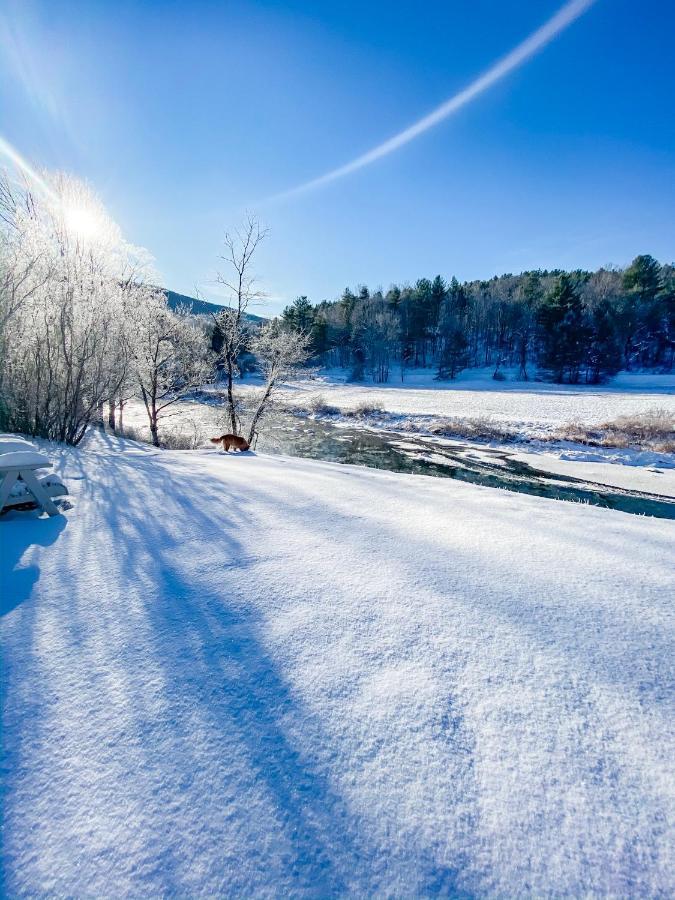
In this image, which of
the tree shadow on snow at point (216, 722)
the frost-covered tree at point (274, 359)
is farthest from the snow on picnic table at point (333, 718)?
the frost-covered tree at point (274, 359)

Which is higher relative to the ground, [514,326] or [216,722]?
[514,326]

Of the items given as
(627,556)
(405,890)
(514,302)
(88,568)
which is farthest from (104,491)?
(514,302)

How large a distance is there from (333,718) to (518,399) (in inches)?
1190

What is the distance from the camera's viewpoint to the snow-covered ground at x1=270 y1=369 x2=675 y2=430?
71.5 feet

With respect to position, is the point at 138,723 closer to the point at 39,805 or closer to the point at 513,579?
the point at 39,805

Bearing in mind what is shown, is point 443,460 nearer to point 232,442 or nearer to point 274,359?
point 274,359

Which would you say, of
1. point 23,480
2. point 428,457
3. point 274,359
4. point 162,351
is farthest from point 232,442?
point 162,351

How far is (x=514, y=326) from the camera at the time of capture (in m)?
47.8

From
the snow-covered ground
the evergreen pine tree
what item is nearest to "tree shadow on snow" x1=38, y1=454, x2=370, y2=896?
the snow-covered ground

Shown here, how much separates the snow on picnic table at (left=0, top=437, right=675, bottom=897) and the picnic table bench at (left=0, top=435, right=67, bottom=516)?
1.30 ft

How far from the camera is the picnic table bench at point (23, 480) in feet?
9.37

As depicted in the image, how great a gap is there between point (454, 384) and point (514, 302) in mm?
16441

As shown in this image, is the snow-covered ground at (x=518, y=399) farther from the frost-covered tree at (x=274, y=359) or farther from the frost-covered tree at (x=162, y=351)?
the frost-covered tree at (x=162, y=351)

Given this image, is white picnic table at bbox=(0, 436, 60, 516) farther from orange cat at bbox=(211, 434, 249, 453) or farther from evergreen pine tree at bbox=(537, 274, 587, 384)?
evergreen pine tree at bbox=(537, 274, 587, 384)
